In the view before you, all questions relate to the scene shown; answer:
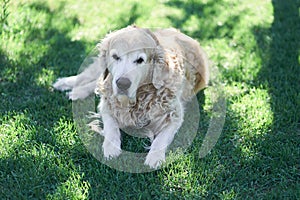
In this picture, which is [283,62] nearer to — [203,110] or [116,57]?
[203,110]

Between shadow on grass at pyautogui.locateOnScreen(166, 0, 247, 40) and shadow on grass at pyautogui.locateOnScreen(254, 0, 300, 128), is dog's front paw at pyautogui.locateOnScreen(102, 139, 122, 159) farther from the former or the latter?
shadow on grass at pyautogui.locateOnScreen(166, 0, 247, 40)

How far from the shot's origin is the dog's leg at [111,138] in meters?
3.75

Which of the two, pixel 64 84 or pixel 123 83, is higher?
pixel 123 83

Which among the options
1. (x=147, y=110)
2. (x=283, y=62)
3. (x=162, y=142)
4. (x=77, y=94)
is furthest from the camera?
(x=283, y=62)

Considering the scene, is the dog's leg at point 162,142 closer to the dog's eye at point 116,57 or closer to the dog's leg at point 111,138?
the dog's leg at point 111,138

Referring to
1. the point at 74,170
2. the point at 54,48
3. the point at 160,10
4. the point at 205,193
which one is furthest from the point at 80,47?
the point at 205,193

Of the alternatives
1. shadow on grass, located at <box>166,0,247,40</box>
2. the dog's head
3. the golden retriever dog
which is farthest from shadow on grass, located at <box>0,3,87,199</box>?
shadow on grass, located at <box>166,0,247,40</box>

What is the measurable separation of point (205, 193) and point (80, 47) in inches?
116

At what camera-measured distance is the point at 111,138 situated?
154 inches

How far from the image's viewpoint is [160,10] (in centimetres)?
685

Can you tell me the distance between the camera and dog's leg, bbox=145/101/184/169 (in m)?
3.67

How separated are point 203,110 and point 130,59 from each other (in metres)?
1.22

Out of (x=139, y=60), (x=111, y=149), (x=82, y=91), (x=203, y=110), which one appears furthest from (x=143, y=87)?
(x=82, y=91)

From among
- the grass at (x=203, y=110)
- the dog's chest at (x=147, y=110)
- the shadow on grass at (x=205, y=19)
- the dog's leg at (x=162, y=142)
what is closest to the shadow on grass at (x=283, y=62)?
the grass at (x=203, y=110)
